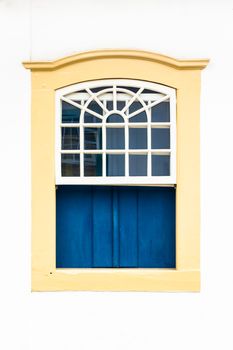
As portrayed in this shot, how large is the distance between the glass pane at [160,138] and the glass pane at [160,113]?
0.09 metres

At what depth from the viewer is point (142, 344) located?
351cm

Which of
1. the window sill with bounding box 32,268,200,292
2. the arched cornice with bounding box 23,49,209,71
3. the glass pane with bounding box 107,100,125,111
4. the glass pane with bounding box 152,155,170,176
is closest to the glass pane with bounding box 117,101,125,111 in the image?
the glass pane with bounding box 107,100,125,111

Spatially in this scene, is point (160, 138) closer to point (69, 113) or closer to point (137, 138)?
point (137, 138)

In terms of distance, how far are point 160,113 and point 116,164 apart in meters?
0.63

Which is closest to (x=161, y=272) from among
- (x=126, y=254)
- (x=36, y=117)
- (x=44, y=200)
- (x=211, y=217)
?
(x=126, y=254)

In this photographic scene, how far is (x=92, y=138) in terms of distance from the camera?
3.55 meters

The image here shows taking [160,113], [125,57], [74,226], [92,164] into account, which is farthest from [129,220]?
[125,57]

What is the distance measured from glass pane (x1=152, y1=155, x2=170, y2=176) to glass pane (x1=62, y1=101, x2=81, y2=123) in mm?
825

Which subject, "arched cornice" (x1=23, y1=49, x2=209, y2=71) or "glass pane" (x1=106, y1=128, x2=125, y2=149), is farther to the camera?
"glass pane" (x1=106, y1=128, x2=125, y2=149)

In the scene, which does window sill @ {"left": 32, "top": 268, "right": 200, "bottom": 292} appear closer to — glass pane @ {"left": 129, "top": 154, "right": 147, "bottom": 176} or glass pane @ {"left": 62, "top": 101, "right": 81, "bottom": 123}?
glass pane @ {"left": 129, "top": 154, "right": 147, "bottom": 176}

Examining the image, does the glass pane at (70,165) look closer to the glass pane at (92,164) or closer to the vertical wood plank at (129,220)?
the glass pane at (92,164)

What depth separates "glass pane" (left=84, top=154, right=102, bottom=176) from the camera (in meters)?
3.55

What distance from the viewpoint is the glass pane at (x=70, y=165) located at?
11.7 feet

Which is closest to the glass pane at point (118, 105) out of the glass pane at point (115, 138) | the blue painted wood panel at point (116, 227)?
the glass pane at point (115, 138)
